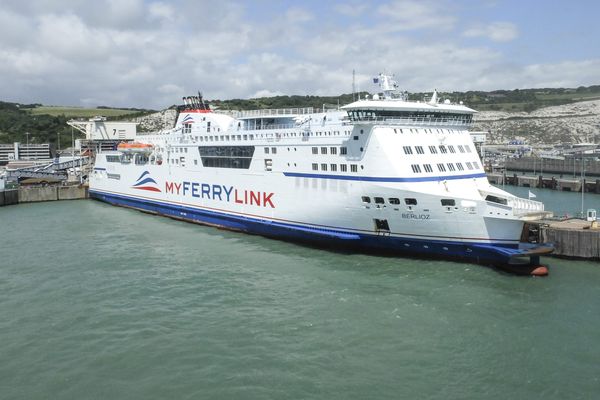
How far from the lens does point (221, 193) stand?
26.8 metres

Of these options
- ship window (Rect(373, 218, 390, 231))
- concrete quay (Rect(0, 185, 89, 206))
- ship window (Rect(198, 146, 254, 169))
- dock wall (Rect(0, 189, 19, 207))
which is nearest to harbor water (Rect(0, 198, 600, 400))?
ship window (Rect(373, 218, 390, 231))

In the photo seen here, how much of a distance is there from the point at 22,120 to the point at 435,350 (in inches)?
4219

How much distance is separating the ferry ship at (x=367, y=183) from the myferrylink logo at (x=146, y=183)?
4.87m

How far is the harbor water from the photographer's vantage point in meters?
10.6

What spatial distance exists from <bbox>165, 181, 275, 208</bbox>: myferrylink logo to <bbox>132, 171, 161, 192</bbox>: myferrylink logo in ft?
5.38

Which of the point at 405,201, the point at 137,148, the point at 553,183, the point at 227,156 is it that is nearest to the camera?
the point at 405,201

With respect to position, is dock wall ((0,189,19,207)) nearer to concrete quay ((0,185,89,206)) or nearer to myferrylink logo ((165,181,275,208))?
concrete quay ((0,185,89,206))

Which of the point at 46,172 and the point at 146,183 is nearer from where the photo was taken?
the point at 146,183

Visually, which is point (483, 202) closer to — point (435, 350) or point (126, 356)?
point (435, 350)

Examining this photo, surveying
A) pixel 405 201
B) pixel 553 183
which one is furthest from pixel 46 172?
pixel 553 183

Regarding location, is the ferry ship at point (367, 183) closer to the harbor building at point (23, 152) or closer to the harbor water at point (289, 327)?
the harbor water at point (289, 327)

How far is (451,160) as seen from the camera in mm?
21094

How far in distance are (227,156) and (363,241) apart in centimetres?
998

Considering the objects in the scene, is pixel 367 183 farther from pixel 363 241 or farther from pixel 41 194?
pixel 41 194
